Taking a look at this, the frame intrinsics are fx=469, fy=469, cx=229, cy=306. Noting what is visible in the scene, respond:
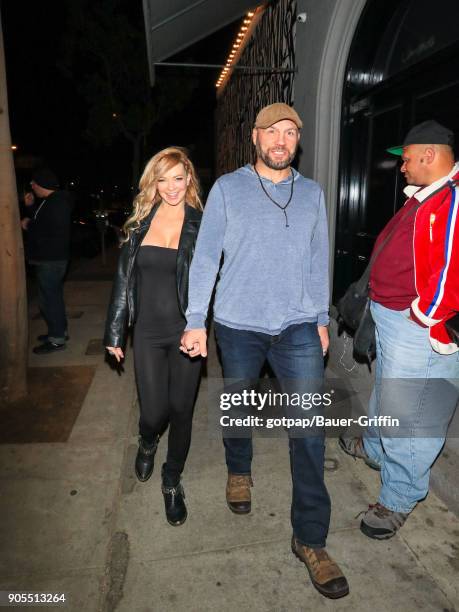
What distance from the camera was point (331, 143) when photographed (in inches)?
215

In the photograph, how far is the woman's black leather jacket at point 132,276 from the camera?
2799 millimetres

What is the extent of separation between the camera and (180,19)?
6.00 metres

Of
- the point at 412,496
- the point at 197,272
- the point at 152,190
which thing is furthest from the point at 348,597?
the point at 152,190

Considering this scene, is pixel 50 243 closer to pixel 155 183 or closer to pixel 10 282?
pixel 10 282

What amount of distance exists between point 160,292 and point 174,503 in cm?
131

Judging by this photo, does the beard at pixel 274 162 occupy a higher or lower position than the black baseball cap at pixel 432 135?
lower

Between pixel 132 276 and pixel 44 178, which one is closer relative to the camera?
pixel 132 276

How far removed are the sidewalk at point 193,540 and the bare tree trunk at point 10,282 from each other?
3.02ft

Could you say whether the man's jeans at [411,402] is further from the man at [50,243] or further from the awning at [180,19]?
the awning at [180,19]

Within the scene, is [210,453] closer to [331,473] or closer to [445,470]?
[331,473]

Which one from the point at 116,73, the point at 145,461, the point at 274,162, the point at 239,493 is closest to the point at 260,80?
the point at 274,162

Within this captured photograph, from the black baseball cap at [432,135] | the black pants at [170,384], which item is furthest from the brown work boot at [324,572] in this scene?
the black baseball cap at [432,135]

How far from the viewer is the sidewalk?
235 centimetres

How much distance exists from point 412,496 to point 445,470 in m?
0.46
